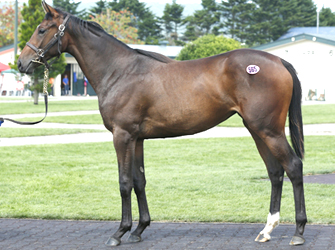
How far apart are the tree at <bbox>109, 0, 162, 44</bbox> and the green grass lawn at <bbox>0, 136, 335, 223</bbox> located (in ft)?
195

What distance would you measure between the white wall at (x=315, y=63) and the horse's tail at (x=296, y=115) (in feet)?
127

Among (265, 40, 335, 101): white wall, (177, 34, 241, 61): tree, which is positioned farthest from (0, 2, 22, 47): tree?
(265, 40, 335, 101): white wall

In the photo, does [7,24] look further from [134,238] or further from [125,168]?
[134,238]

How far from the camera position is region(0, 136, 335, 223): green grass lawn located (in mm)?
6746

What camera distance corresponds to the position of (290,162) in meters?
5.29

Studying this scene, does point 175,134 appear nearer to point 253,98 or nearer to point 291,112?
point 253,98

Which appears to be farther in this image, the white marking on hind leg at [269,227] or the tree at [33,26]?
the tree at [33,26]

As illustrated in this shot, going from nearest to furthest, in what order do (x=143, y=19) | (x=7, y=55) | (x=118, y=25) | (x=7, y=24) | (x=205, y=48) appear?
(x=205, y=48)
(x=7, y=55)
(x=118, y=25)
(x=7, y=24)
(x=143, y=19)

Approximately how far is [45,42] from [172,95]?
4.96ft

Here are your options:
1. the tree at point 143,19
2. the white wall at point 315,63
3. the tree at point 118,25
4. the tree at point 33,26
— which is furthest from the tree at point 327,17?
the tree at point 33,26

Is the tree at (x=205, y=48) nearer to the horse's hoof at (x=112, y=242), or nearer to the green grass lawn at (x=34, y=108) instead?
the green grass lawn at (x=34, y=108)

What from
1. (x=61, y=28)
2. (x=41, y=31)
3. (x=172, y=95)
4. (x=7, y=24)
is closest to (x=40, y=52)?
(x=41, y=31)

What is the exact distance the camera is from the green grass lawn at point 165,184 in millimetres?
6746

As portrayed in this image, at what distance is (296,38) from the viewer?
43438 millimetres
